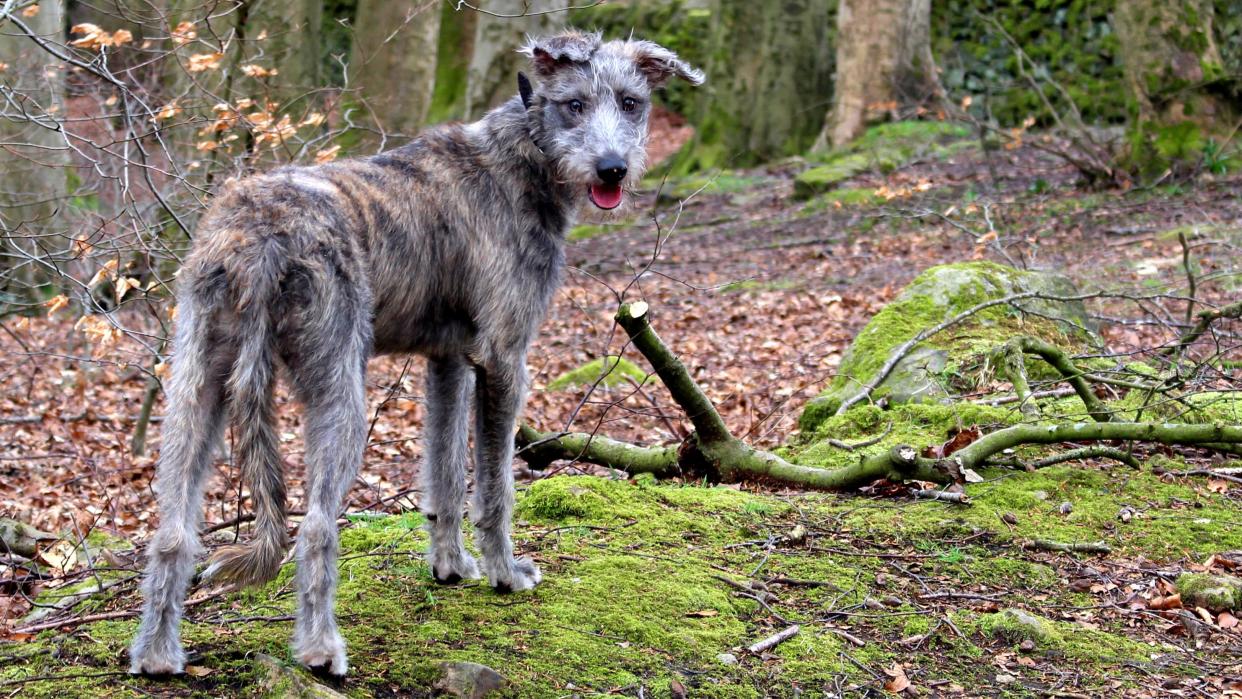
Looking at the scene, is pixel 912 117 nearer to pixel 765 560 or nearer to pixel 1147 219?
pixel 1147 219

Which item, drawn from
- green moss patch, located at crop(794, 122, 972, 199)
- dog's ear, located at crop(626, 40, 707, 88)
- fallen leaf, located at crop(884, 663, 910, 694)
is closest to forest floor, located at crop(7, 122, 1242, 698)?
fallen leaf, located at crop(884, 663, 910, 694)

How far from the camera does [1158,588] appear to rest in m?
5.21

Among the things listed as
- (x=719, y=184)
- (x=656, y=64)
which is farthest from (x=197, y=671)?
(x=719, y=184)

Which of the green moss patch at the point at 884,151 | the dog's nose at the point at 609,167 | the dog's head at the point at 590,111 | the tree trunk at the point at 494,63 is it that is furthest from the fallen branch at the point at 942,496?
the green moss patch at the point at 884,151

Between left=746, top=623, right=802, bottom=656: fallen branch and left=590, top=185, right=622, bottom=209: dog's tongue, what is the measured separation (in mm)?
1888

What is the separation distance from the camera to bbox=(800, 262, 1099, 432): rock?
7.78m

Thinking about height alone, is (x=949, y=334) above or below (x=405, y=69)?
below

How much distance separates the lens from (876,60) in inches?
780

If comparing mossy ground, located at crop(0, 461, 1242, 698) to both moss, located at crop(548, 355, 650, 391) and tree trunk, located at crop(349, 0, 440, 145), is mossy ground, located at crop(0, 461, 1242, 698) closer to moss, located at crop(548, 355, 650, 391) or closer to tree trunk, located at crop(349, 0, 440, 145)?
moss, located at crop(548, 355, 650, 391)

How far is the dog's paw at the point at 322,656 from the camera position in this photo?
13.0ft

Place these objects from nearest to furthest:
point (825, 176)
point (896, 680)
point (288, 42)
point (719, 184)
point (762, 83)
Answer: point (896, 680) < point (288, 42) < point (825, 176) < point (719, 184) < point (762, 83)

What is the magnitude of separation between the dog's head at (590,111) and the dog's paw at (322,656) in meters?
2.06

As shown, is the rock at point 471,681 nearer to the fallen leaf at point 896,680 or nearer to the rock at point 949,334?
the fallen leaf at point 896,680

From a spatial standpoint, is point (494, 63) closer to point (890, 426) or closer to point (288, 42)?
point (288, 42)
